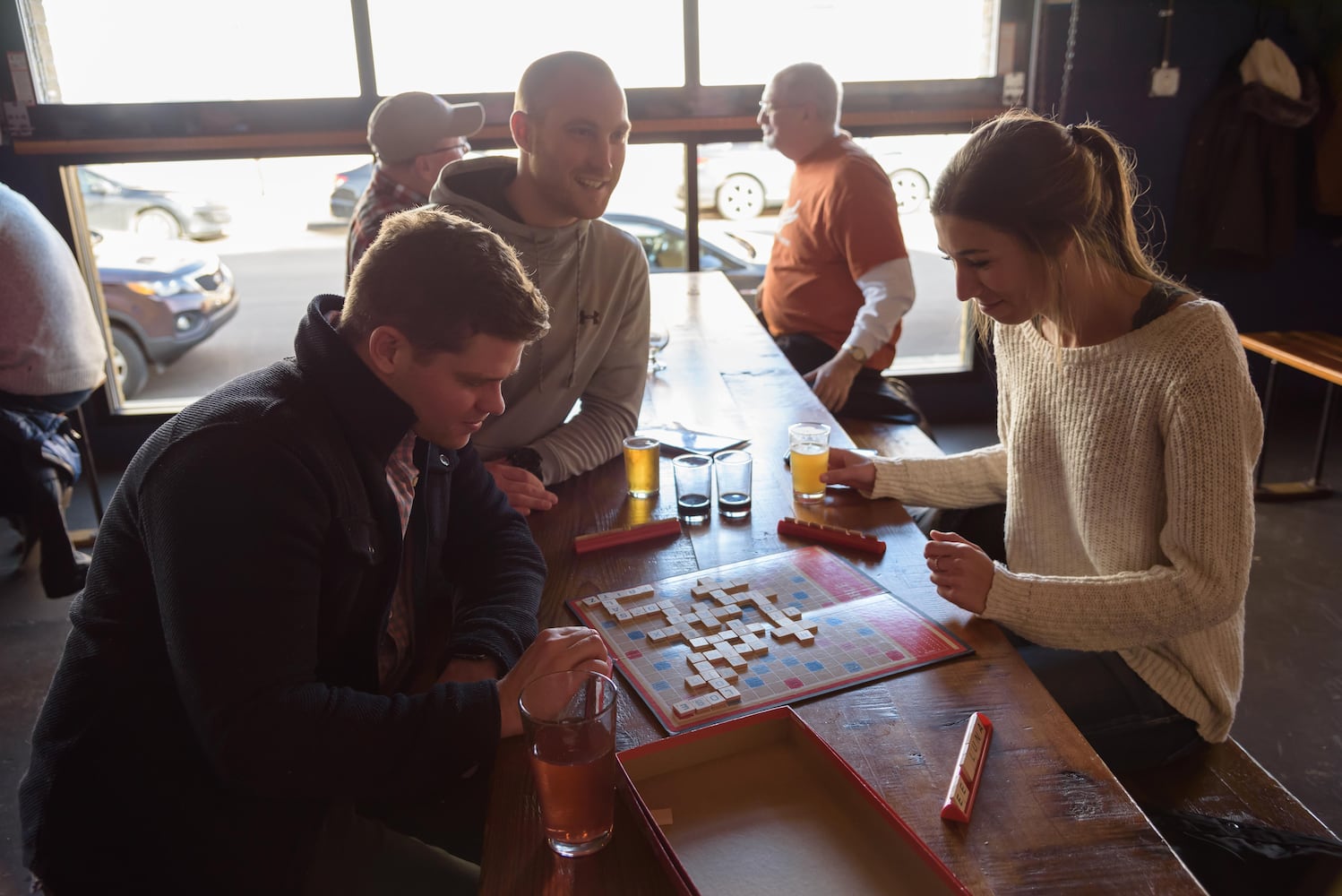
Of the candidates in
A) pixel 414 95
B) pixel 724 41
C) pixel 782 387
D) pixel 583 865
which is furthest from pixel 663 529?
pixel 724 41

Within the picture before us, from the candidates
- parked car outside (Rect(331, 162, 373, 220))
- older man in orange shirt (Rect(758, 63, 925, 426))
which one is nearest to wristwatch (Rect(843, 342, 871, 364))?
older man in orange shirt (Rect(758, 63, 925, 426))

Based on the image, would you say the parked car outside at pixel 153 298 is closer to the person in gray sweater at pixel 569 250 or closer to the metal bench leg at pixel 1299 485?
the person in gray sweater at pixel 569 250

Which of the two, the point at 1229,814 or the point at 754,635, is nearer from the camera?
the point at 754,635

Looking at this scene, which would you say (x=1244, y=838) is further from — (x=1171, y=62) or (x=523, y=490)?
(x=1171, y=62)

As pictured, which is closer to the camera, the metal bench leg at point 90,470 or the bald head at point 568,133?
the bald head at point 568,133

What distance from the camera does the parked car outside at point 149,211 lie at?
4.24 metres

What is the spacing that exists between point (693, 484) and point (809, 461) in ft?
0.69

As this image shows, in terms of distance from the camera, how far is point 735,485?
1676mm

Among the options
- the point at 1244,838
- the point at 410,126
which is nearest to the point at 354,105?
the point at 410,126

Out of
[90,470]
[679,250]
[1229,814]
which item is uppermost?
[679,250]

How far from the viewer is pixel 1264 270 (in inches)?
179

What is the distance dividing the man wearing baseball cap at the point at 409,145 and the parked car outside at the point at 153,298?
193 cm

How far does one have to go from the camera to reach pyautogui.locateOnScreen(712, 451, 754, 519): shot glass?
1.67m

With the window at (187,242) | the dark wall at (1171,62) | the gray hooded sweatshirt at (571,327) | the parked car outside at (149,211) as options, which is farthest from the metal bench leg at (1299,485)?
the parked car outside at (149,211)
